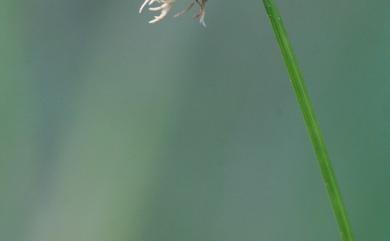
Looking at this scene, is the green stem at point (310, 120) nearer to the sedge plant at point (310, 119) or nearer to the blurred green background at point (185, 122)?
the sedge plant at point (310, 119)

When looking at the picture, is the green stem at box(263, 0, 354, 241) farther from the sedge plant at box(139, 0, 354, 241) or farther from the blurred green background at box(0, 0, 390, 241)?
the blurred green background at box(0, 0, 390, 241)

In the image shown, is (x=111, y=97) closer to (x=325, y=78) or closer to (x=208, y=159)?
(x=208, y=159)

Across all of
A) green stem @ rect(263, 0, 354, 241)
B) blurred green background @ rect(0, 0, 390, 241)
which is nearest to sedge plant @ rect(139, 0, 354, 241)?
green stem @ rect(263, 0, 354, 241)

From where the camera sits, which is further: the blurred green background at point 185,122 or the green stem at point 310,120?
the blurred green background at point 185,122

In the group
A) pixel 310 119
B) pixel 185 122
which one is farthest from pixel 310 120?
pixel 185 122

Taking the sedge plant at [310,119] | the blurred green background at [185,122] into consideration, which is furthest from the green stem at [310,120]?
the blurred green background at [185,122]
